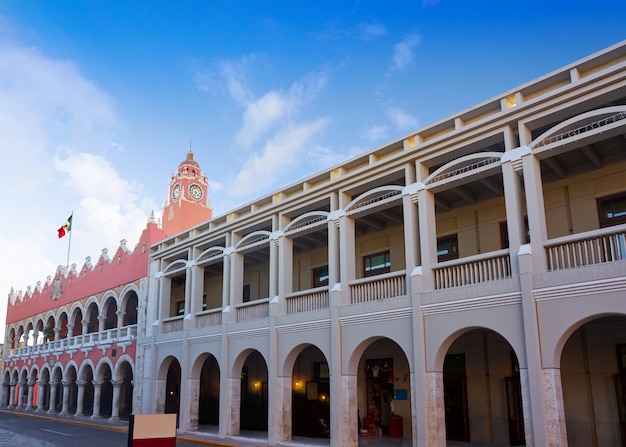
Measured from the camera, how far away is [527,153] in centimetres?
1287

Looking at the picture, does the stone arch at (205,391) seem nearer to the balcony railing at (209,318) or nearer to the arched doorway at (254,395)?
the balcony railing at (209,318)

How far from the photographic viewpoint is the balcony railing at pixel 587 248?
11539 millimetres

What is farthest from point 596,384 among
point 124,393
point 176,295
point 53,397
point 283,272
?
point 53,397

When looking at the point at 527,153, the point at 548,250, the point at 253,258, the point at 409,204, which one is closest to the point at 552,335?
the point at 548,250

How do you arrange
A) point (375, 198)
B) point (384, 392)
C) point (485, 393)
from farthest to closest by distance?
point (384, 392)
point (375, 198)
point (485, 393)

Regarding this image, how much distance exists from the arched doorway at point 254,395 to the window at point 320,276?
14.4 ft

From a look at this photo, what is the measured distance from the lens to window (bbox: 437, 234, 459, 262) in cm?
1764

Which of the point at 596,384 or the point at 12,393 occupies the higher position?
the point at 596,384

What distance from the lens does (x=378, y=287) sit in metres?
15.9

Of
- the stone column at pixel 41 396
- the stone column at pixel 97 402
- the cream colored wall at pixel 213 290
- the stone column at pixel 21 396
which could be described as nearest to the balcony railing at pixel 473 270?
the cream colored wall at pixel 213 290

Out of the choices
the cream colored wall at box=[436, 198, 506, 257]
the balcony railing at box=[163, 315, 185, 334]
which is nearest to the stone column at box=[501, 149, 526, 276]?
the cream colored wall at box=[436, 198, 506, 257]

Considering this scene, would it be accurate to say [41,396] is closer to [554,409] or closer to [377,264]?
[377,264]

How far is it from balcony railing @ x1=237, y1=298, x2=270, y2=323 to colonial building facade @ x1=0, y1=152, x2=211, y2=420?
7521 mm

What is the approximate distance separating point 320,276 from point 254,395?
19.3 ft
